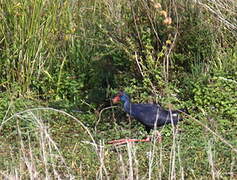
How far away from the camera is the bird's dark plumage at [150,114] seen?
6.50 meters

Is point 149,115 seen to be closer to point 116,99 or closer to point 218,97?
point 116,99

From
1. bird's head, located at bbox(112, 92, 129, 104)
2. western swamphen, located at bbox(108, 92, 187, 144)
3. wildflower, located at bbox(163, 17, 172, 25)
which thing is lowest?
western swamphen, located at bbox(108, 92, 187, 144)

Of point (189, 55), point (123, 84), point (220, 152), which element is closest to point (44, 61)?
point (123, 84)

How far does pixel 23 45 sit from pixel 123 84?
52.4 inches

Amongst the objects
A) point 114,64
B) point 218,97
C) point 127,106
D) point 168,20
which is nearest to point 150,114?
point 127,106

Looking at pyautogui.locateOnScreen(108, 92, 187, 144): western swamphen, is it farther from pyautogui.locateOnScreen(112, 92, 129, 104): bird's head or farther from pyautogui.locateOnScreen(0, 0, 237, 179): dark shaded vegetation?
pyautogui.locateOnScreen(0, 0, 237, 179): dark shaded vegetation

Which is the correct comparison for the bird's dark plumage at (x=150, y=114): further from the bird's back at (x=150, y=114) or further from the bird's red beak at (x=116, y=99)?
the bird's red beak at (x=116, y=99)

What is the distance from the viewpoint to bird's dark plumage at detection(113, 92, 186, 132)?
21.3 ft

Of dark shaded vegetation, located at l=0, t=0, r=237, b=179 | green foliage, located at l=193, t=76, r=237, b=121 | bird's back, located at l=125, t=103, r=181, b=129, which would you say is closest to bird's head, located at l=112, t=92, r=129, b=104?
bird's back, located at l=125, t=103, r=181, b=129

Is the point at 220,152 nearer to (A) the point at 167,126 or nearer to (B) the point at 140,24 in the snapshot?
(A) the point at 167,126

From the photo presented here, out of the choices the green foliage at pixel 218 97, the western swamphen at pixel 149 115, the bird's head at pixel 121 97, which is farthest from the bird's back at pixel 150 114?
the green foliage at pixel 218 97

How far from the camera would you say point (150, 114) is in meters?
6.55

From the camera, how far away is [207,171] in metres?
5.29

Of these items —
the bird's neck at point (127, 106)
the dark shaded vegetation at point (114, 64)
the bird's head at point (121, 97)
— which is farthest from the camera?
the dark shaded vegetation at point (114, 64)
